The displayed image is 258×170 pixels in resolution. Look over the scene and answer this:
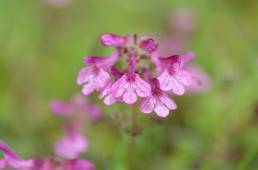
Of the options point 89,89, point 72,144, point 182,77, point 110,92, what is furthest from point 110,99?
point 72,144

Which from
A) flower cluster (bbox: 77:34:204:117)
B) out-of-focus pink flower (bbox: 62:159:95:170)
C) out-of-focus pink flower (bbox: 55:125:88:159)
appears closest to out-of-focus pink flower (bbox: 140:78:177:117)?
flower cluster (bbox: 77:34:204:117)

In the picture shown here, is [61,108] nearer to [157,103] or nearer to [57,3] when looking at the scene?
[157,103]

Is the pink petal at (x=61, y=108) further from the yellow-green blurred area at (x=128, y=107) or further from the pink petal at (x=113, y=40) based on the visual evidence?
the pink petal at (x=113, y=40)

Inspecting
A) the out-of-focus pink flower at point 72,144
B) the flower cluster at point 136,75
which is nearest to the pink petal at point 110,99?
the flower cluster at point 136,75

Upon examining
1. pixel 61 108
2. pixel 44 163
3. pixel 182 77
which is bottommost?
pixel 44 163

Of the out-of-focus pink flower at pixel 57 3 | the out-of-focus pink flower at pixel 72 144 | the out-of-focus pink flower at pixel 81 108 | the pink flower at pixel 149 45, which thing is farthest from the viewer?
the out-of-focus pink flower at pixel 57 3

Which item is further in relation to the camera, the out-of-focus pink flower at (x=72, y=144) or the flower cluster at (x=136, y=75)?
the out-of-focus pink flower at (x=72, y=144)
